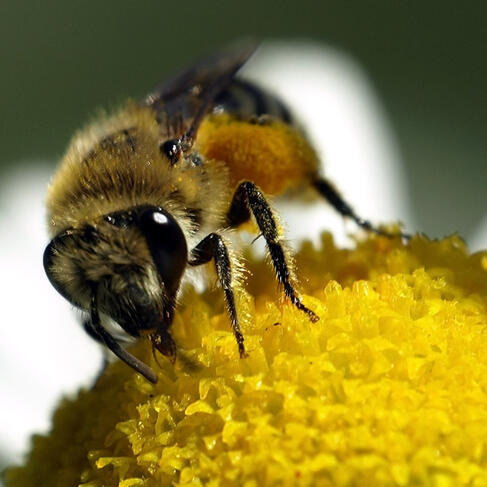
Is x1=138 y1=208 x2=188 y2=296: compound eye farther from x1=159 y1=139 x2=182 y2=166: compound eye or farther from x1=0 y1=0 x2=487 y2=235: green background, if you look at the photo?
x1=0 y1=0 x2=487 y2=235: green background

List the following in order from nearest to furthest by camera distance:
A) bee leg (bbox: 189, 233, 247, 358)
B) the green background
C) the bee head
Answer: the bee head, bee leg (bbox: 189, 233, 247, 358), the green background

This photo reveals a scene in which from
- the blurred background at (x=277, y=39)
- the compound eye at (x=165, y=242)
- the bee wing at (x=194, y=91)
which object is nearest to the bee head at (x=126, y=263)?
the compound eye at (x=165, y=242)

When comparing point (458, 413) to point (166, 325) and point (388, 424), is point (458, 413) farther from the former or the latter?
point (166, 325)

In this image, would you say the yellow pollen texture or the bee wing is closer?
the yellow pollen texture

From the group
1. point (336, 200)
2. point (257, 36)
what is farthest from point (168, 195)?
point (257, 36)

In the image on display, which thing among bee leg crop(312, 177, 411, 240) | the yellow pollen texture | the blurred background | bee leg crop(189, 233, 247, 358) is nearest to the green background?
the blurred background

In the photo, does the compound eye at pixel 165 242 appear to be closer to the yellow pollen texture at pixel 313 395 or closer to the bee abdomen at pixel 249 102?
the yellow pollen texture at pixel 313 395

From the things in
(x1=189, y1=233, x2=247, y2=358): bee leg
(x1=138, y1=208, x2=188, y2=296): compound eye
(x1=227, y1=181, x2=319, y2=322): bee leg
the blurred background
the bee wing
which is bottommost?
(x1=138, y1=208, x2=188, y2=296): compound eye

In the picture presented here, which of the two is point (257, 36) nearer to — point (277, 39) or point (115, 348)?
point (277, 39)
